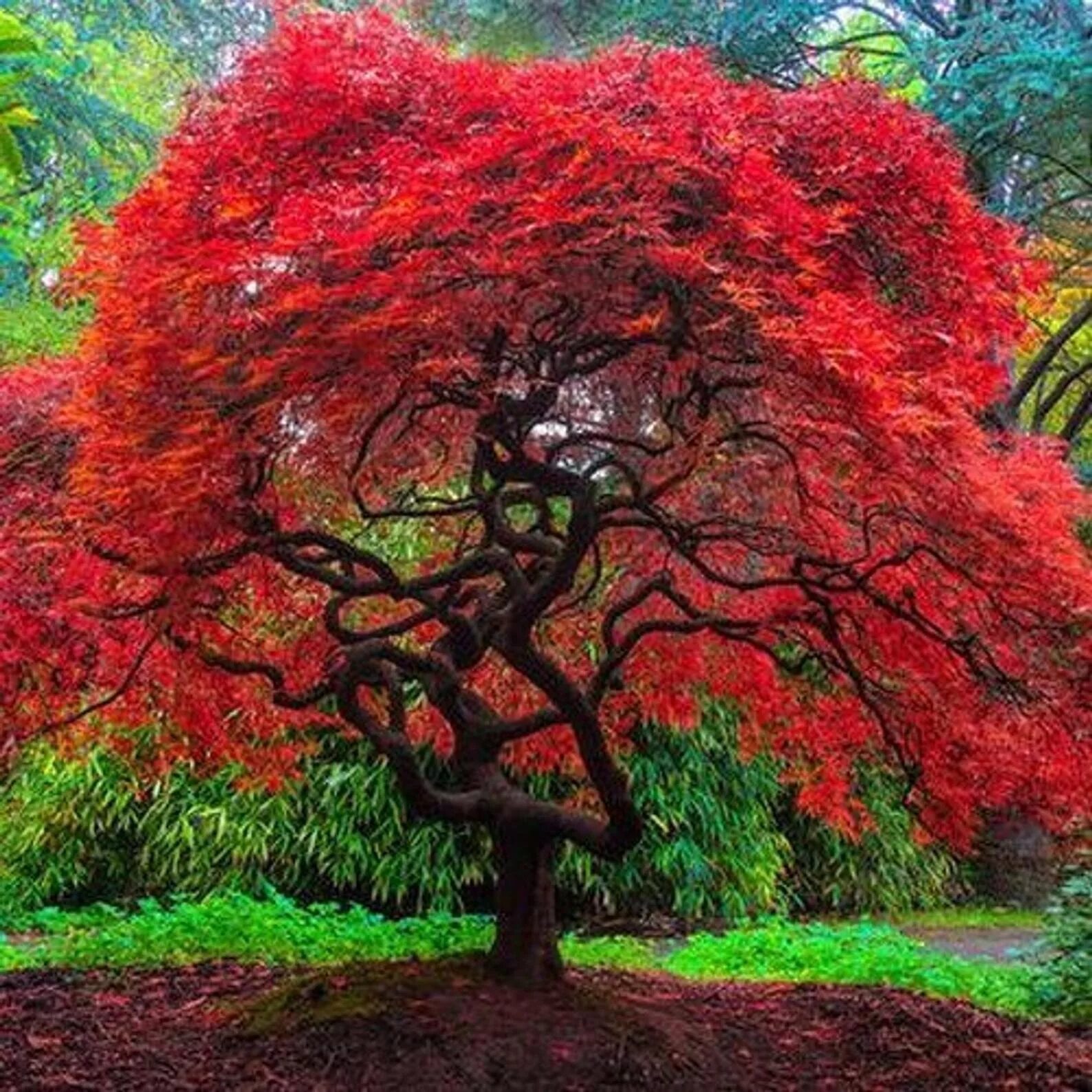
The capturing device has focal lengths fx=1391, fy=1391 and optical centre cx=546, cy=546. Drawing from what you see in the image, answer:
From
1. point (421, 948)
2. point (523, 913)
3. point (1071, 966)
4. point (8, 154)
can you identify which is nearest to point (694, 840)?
point (421, 948)

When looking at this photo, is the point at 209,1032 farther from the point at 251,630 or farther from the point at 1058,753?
the point at 1058,753

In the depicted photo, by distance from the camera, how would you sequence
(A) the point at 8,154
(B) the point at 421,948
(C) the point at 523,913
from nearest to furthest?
1. (A) the point at 8,154
2. (C) the point at 523,913
3. (B) the point at 421,948

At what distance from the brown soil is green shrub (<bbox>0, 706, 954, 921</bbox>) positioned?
2.71m

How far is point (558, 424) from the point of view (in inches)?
168

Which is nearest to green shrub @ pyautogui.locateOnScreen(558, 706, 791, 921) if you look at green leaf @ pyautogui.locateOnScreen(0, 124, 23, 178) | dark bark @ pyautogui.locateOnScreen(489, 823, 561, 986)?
dark bark @ pyautogui.locateOnScreen(489, 823, 561, 986)

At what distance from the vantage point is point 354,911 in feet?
23.2

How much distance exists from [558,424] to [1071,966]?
11.9 feet

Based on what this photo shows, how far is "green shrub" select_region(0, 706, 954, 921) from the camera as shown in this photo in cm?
820

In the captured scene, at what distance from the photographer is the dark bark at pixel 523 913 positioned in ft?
14.9

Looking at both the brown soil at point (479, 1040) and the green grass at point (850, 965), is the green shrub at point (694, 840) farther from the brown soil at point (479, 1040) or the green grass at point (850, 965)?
the brown soil at point (479, 1040)

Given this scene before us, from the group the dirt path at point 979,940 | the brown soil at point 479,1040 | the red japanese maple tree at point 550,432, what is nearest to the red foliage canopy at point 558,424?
the red japanese maple tree at point 550,432

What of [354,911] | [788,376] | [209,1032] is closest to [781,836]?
[354,911]

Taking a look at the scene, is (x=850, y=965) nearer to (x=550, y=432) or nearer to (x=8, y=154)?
(x=550, y=432)

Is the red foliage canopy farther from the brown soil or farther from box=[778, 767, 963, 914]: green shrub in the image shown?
box=[778, 767, 963, 914]: green shrub
